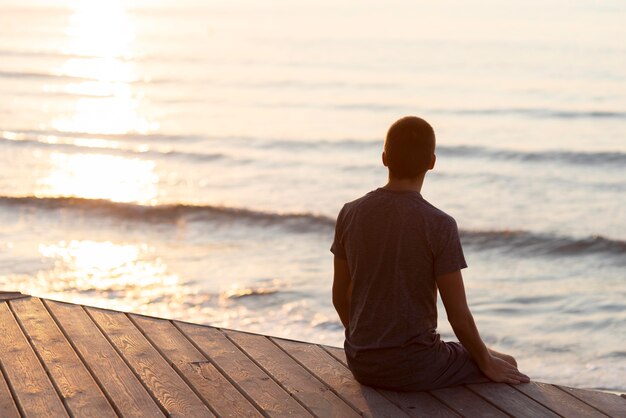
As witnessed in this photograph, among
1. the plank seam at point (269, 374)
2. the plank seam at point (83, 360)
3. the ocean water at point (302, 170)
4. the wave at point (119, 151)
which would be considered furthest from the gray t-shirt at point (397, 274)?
the wave at point (119, 151)

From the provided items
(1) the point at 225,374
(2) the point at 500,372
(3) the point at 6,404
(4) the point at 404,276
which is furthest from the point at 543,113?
(3) the point at 6,404

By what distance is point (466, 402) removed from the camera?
4.67 metres

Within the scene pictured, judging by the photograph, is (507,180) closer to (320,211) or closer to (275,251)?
(320,211)

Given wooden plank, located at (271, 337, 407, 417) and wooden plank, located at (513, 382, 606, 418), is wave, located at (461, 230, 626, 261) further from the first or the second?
wooden plank, located at (513, 382, 606, 418)

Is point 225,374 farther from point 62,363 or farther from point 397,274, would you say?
point 397,274

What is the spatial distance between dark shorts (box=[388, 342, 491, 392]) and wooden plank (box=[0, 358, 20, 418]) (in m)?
1.69

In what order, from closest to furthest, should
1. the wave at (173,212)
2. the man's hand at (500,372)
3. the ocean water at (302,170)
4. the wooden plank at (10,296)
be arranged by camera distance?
the man's hand at (500,372) → the wooden plank at (10,296) → the ocean water at (302,170) → the wave at (173,212)

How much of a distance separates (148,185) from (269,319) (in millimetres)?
7788

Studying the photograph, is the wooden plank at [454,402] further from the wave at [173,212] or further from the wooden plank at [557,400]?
the wave at [173,212]

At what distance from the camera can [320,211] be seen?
13906 millimetres

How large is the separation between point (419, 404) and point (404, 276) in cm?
58

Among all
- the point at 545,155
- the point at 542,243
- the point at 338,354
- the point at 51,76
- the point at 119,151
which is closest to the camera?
the point at 338,354

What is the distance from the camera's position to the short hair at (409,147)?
175 inches

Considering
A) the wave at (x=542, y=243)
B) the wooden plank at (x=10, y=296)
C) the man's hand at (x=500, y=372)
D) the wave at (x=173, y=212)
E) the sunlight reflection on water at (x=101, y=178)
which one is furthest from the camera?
the sunlight reflection on water at (x=101, y=178)
